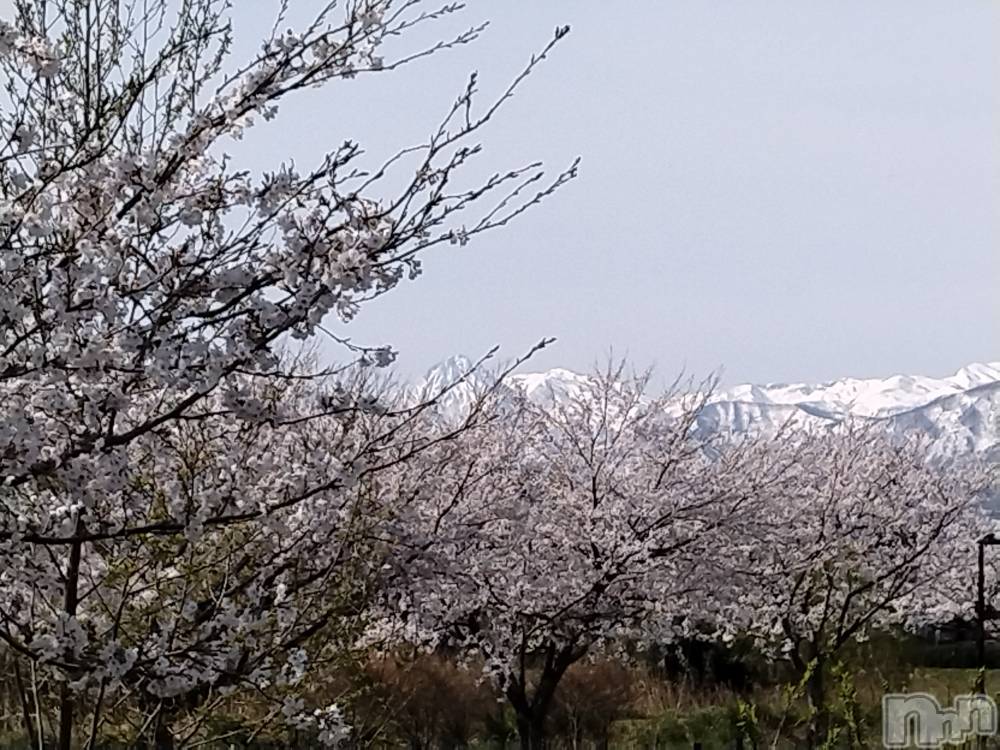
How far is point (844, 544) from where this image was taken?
16.3 m

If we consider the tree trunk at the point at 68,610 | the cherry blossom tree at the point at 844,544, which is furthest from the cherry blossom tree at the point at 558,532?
the tree trunk at the point at 68,610

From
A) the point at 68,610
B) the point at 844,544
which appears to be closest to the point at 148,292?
the point at 68,610

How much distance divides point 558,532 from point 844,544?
606 cm

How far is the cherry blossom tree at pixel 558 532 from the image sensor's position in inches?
416

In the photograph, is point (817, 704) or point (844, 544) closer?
point (817, 704)

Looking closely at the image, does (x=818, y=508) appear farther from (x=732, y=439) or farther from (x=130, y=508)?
(x=130, y=508)

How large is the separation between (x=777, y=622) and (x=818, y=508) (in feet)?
5.17

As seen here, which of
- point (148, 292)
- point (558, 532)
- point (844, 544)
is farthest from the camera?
point (844, 544)

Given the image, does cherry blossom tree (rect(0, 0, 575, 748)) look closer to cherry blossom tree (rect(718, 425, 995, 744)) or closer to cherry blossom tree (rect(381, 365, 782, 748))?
cherry blossom tree (rect(381, 365, 782, 748))

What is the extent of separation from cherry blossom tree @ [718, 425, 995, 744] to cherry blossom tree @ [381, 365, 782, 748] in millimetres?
936

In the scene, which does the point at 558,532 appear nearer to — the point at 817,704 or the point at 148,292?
the point at 817,704

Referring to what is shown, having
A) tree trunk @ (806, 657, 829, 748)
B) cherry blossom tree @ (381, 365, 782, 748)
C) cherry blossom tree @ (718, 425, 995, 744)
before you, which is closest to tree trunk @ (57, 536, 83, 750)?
cherry blossom tree @ (381, 365, 782, 748)

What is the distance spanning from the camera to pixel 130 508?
14.5 ft

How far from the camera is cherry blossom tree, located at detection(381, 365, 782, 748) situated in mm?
10555
